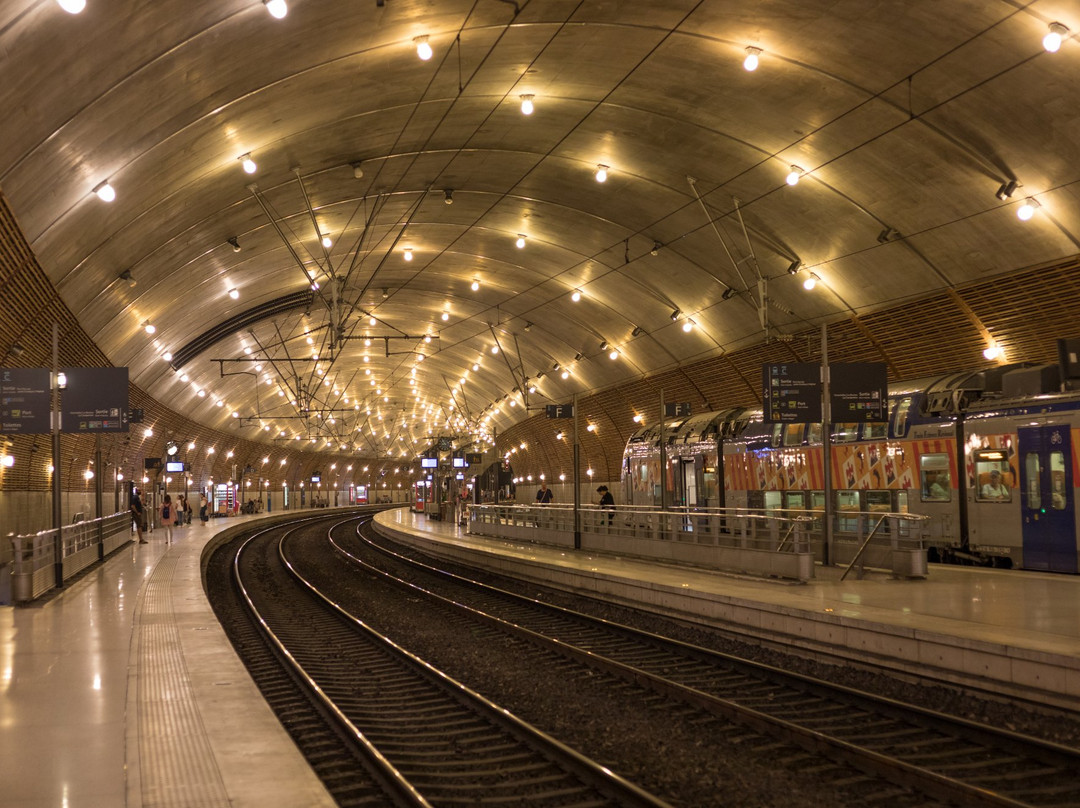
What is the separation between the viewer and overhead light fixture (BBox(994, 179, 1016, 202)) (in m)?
19.2

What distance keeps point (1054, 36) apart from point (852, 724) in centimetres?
1112

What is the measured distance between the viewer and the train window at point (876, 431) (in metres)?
21.1

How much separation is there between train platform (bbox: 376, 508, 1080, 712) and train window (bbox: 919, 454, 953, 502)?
52.8 inches

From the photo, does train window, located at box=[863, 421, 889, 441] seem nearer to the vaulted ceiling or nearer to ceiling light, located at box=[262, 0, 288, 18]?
the vaulted ceiling

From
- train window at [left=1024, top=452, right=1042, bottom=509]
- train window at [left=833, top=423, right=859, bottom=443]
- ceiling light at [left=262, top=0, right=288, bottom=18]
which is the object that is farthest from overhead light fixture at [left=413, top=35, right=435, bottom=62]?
train window at [left=1024, top=452, right=1042, bottom=509]

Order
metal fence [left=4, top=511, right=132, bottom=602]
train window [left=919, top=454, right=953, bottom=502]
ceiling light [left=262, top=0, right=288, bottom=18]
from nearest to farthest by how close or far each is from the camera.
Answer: ceiling light [left=262, top=0, right=288, bottom=18]
metal fence [left=4, top=511, right=132, bottom=602]
train window [left=919, top=454, right=953, bottom=502]

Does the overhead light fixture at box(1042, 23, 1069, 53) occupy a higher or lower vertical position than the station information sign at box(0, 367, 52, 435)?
higher

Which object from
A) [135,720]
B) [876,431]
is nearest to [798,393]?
[876,431]

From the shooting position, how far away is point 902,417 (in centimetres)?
2062

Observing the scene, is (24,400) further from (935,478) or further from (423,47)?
(935,478)

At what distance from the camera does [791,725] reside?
891 cm

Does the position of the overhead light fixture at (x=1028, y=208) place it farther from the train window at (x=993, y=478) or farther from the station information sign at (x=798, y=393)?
the station information sign at (x=798, y=393)

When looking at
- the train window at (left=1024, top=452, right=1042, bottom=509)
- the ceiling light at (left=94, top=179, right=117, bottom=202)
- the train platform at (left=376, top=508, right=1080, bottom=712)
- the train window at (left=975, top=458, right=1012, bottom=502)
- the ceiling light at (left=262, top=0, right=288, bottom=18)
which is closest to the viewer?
the train platform at (left=376, top=508, right=1080, bottom=712)

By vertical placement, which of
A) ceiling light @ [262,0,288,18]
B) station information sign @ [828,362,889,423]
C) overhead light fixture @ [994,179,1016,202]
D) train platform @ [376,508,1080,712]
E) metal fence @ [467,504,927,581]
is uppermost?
ceiling light @ [262,0,288,18]
